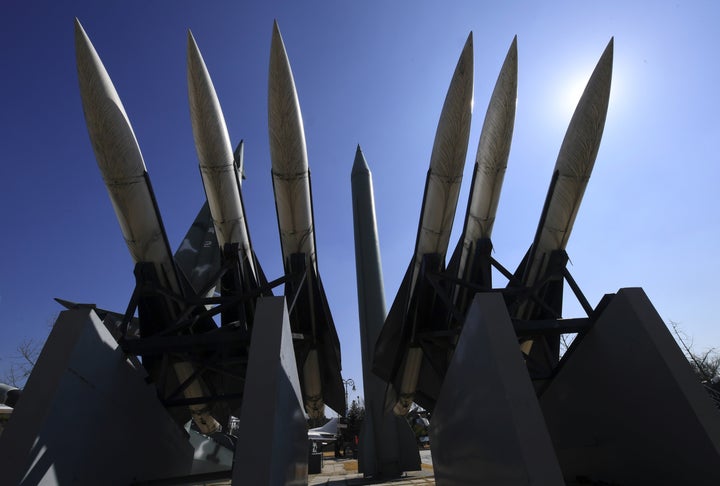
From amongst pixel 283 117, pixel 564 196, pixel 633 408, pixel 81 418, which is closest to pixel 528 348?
pixel 564 196

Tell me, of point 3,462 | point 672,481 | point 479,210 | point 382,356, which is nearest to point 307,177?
point 479,210

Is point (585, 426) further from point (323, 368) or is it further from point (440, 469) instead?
point (323, 368)

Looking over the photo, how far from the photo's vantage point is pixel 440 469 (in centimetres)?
656

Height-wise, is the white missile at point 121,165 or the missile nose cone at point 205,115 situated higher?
the missile nose cone at point 205,115

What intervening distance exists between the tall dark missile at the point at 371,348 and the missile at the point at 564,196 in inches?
141

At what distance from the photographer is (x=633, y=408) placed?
425 centimetres

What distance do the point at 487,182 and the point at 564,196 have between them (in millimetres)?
1083

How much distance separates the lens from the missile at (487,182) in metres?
5.57

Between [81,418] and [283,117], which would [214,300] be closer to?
[81,418]

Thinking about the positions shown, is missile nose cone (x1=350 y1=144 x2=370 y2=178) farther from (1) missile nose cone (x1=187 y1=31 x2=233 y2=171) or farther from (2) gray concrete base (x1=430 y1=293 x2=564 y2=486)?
(2) gray concrete base (x1=430 y1=293 x2=564 y2=486)

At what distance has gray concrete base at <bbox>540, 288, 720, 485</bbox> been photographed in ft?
11.9

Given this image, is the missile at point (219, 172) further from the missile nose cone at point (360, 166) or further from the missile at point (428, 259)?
the missile nose cone at point (360, 166)

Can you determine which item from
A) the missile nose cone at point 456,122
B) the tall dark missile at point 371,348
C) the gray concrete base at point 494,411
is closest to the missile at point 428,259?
the missile nose cone at point 456,122

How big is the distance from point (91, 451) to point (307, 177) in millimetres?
4143
